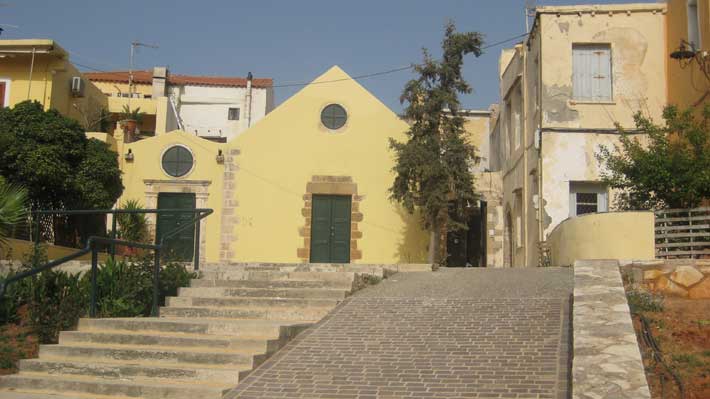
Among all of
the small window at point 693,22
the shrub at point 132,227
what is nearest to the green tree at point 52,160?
the shrub at point 132,227

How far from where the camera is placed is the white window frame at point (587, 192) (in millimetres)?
18016

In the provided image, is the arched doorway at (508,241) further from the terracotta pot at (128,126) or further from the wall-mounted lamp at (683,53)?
the terracotta pot at (128,126)

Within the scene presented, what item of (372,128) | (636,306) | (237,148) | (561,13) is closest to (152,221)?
(237,148)

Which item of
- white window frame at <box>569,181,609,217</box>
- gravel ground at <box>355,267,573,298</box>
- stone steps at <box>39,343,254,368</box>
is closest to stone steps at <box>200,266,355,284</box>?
gravel ground at <box>355,267,573,298</box>

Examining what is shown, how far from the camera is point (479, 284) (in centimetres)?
1120

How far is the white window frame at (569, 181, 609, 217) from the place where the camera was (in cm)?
1802

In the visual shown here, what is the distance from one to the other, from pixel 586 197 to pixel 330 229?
6644 mm

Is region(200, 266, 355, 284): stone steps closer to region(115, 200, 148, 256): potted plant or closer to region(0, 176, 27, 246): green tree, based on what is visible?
region(0, 176, 27, 246): green tree

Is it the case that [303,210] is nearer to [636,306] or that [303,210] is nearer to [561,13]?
[561,13]

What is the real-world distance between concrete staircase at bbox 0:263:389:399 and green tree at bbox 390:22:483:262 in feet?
25.9

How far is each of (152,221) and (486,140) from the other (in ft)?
42.7

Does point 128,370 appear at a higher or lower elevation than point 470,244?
lower

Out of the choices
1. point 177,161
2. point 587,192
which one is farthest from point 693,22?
point 177,161

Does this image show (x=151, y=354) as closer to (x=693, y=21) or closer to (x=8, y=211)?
(x=8, y=211)
